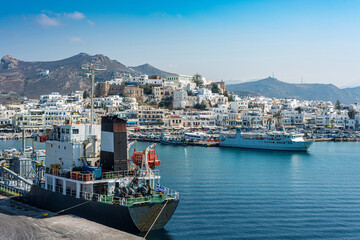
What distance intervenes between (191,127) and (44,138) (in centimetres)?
6358

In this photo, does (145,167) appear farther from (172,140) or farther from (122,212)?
(172,140)

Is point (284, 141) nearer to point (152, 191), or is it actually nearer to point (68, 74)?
point (152, 191)

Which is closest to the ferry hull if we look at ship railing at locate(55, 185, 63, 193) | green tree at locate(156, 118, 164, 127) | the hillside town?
the hillside town

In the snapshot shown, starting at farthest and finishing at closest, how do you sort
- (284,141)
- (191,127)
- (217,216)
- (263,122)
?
(263,122)
(191,127)
(284,141)
(217,216)

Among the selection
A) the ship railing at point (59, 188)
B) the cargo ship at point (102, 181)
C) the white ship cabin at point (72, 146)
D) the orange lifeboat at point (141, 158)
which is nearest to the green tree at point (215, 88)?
the cargo ship at point (102, 181)

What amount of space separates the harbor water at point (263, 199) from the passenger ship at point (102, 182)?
63.8 inches

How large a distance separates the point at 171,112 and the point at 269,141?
39.3 metres

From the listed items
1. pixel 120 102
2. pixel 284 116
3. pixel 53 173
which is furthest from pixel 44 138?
pixel 284 116

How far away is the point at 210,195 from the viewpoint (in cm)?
2380

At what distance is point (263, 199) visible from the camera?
2322 centimetres

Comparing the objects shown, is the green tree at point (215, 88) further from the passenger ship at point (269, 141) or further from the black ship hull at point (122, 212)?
the black ship hull at point (122, 212)

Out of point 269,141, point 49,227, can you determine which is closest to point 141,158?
point 49,227

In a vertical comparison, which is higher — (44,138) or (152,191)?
(44,138)

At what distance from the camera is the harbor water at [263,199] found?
683 inches
